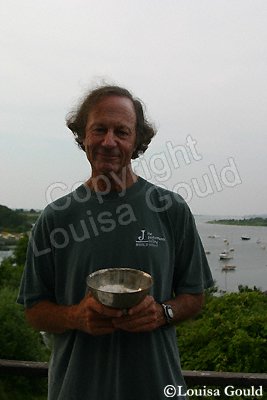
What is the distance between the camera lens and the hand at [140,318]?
4.03 feet

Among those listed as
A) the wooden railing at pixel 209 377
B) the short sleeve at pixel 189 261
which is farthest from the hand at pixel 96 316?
A: the wooden railing at pixel 209 377

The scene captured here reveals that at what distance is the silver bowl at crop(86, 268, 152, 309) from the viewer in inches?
46.4

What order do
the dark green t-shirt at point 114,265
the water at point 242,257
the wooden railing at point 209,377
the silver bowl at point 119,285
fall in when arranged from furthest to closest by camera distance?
the water at point 242,257, the wooden railing at point 209,377, the dark green t-shirt at point 114,265, the silver bowl at point 119,285

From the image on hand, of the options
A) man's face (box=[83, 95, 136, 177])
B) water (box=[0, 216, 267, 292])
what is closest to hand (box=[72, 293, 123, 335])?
man's face (box=[83, 95, 136, 177])

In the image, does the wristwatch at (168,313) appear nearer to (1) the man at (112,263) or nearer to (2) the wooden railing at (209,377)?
(1) the man at (112,263)

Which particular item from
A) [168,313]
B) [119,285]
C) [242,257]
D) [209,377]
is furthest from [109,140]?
[242,257]

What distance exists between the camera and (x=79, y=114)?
1.55 m

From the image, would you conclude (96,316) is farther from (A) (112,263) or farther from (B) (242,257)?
(B) (242,257)

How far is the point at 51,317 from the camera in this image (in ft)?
4.56

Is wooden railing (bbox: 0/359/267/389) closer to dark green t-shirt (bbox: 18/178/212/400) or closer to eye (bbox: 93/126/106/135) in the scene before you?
dark green t-shirt (bbox: 18/178/212/400)

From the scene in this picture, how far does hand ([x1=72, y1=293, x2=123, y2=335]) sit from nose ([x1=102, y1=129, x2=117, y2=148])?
0.47m

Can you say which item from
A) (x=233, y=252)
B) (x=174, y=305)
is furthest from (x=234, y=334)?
(x=233, y=252)

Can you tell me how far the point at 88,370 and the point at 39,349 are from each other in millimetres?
7268

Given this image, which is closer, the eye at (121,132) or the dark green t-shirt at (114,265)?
the dark green t-shirt at (114,265)
